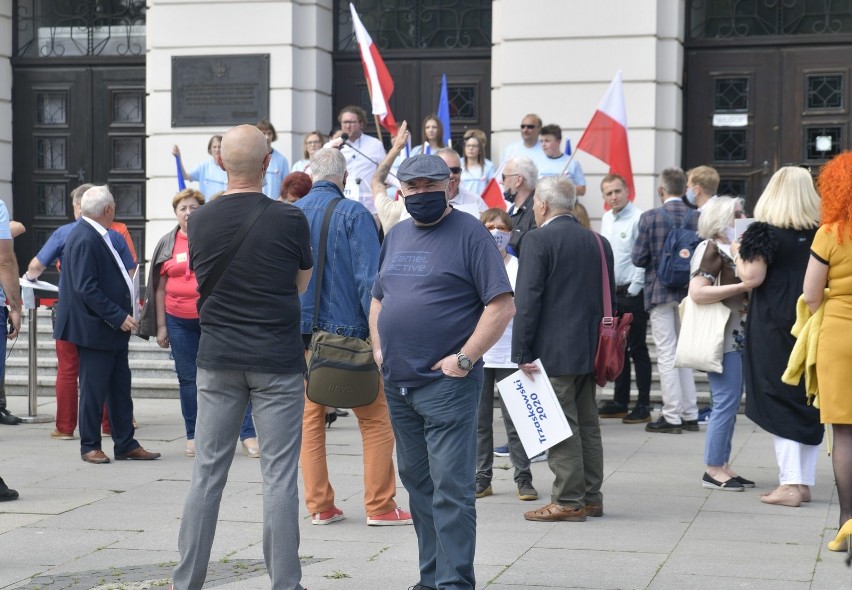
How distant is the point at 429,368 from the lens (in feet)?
18.7

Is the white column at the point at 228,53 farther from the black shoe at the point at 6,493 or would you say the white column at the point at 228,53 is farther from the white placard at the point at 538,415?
the white placard at the point at 538,415

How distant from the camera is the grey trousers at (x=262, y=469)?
18.4ft

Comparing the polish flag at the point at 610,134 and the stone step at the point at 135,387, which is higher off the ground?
the polish flag at the point at 610,134

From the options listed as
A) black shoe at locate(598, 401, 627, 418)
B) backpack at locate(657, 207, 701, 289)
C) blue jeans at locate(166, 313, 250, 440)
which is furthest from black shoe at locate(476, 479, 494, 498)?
black shoe at locate(598, 401, 627, 418)

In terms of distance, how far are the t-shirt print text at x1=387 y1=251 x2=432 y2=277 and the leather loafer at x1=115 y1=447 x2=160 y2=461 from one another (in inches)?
172

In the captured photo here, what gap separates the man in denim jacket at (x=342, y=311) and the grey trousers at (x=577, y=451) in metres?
0.87

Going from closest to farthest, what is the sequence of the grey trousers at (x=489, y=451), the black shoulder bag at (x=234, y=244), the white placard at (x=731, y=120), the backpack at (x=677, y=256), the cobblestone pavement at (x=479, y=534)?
the black shoulder bag at (x=234, y=244) → the cobblestone pavement at (x=479, y=534) → the grey trousers at (x=489, y=451) → the backpack at (x=677, y=256) → the white placard at (x=731, y=120)

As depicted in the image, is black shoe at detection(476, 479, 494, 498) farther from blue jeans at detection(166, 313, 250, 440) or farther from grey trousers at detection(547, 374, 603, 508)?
blue jeans at detection(166, 313, 250, 440)

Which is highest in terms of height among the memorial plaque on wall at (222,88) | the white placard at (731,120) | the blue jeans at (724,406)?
the memorial plaque on wall at (222,88)

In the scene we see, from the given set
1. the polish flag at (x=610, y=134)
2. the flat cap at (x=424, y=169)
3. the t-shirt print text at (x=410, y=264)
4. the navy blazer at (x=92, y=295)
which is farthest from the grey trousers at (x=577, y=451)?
the polish flag at (x=610, y=134)

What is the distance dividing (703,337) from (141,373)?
21.4 feet

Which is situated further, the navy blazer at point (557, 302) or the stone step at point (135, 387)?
the stone step at point (135, 387)

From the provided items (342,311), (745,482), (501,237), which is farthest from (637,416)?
(342,311)

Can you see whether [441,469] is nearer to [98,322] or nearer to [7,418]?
[98,322]
